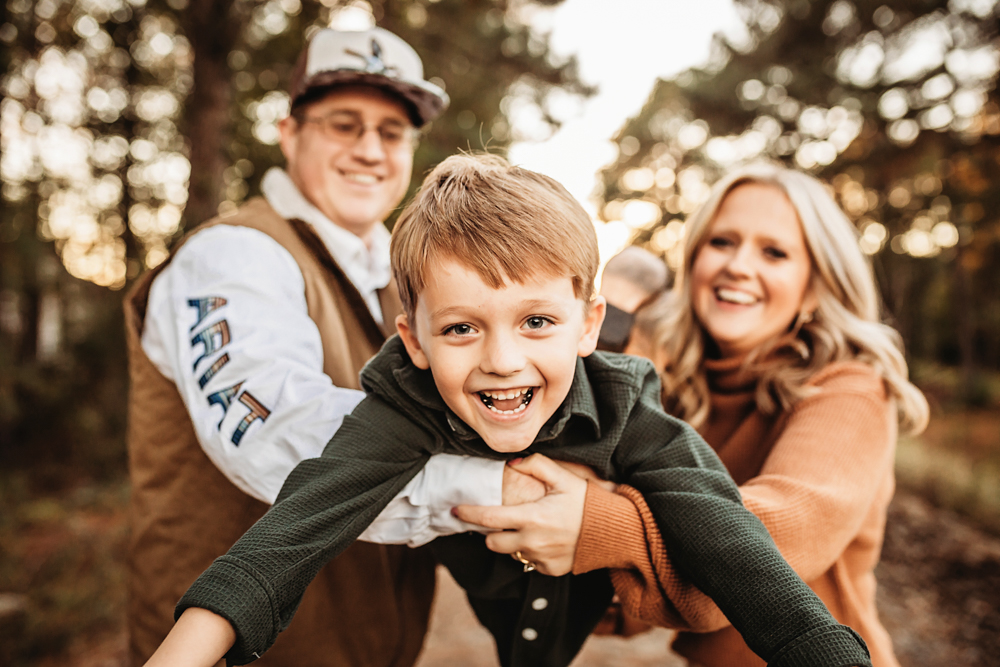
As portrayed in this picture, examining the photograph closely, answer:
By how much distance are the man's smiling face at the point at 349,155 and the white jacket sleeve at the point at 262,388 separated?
1.91ft

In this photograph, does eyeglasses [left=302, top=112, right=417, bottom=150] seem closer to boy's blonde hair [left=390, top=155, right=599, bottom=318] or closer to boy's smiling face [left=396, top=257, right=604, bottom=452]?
boy's blonde hair [left=390, top=155, right=599, bottom=318]

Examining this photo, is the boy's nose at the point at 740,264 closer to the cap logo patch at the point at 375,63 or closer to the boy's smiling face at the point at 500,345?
the boy's smiling face at the point at 500,345

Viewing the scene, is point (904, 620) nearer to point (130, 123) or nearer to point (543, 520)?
point (543, 520)

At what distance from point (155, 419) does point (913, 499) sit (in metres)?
9.62

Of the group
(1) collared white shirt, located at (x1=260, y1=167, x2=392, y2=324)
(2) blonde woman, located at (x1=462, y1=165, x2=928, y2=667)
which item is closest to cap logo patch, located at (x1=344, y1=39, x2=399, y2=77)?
(1) collared white shirt, located at (x1=260, y1=167, x2=392, y2=324)

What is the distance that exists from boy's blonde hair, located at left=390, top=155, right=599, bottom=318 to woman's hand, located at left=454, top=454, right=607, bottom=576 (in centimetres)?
47

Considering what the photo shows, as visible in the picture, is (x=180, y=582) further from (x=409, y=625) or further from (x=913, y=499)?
(x=913, y=499)

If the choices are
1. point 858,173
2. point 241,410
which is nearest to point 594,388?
point 241,410

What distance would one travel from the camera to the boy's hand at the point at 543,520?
5.13 feet

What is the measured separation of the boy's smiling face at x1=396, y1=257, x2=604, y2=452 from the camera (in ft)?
4.48

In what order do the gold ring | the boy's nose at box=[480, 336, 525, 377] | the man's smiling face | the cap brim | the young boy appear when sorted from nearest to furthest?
the young boy < the boy's nose at box=[480, 336, 525, 377] < the gold ring < the cap brim < the man's smiling face

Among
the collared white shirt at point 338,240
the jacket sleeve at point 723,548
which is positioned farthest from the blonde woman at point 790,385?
the collared white shirt at point 338,240

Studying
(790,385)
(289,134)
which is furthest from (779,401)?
(289,134)

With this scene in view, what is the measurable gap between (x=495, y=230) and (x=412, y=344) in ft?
1.21
